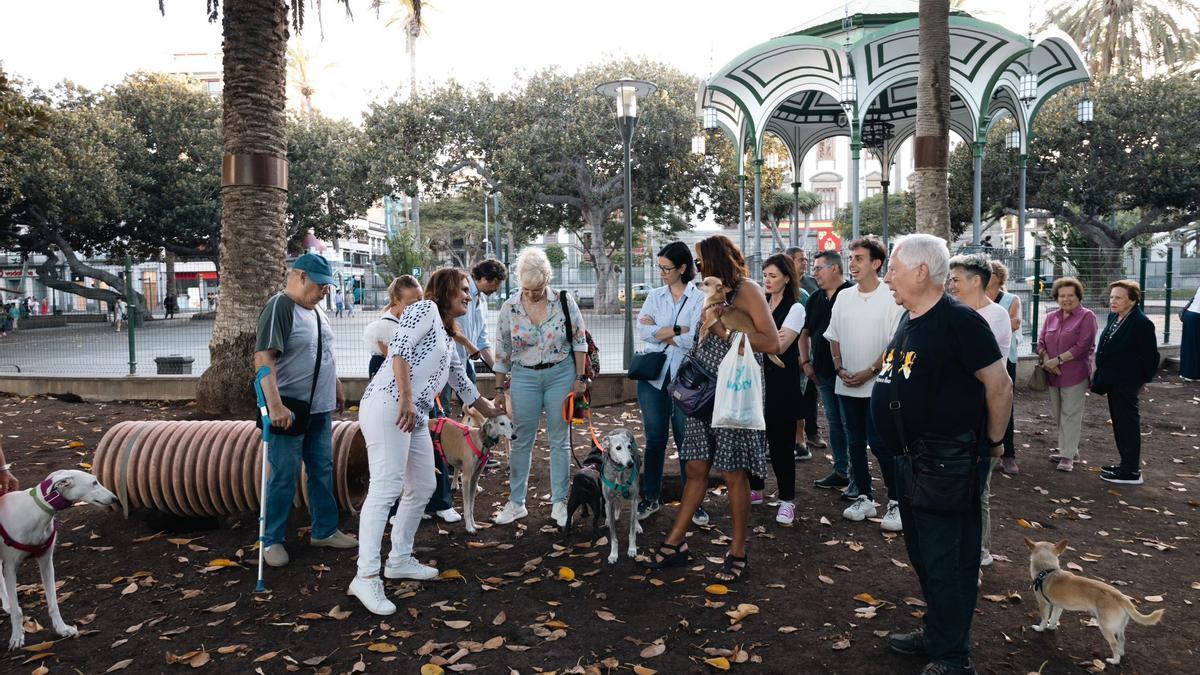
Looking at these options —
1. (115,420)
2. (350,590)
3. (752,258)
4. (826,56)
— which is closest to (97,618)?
(350,590)

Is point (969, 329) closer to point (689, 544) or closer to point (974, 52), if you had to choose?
point (689, 544)

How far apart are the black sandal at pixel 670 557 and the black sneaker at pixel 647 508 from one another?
2.95 feet

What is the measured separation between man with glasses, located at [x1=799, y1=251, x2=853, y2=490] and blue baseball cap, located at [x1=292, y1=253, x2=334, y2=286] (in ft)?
11.5

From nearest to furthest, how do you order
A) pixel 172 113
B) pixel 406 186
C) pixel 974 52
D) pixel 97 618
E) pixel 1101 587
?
1. pixel 1101 587
2. pixel 97 618
3. pixel 974 52
4. pixel 406 186
5. pixel 172 113

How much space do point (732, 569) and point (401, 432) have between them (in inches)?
78.3

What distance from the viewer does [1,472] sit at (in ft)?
12.1

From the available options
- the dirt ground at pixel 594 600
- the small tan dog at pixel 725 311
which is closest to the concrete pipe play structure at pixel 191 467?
the dirt ground at pixel 594 600

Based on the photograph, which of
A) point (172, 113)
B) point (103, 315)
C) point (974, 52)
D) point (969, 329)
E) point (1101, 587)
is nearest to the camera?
point (969, 329)

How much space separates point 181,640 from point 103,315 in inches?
602

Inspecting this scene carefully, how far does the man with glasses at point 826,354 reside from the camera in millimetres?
5984

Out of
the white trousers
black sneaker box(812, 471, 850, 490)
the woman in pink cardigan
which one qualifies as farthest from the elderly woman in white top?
the woman in pink cardigan

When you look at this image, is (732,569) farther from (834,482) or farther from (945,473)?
(834,482)

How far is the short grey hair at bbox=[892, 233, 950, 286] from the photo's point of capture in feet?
10.3

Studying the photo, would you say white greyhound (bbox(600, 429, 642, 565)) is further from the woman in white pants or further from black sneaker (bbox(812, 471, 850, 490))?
black sneaker (bbox(812, 471, 850, 490))
